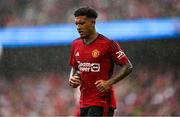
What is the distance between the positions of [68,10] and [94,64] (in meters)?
6.45

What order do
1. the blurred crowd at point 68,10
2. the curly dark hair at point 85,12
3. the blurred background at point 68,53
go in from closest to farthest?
the curly dark hair at point 85,12 → the blurred background at point 68,53 → the blurred crowd at point 68,10

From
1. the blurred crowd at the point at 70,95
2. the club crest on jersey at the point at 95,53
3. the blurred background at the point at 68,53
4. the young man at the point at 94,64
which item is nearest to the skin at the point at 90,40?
the young man at the point at 94,64

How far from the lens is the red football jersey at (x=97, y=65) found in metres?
5.89

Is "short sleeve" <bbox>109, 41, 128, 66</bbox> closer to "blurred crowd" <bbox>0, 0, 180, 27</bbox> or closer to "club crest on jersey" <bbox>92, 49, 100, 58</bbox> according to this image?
"club crest on jersey" <bbox>92, 49, 100, 58</bbox>

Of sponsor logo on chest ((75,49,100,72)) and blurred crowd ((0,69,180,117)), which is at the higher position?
sponsor logo on chest ((75,49,100,72))

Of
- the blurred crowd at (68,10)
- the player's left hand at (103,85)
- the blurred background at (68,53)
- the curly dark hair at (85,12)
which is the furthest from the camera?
the blurred crowd at (68,10)

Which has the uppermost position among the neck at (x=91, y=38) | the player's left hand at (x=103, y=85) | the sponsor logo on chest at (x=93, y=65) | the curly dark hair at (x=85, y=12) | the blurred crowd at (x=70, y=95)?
the curly dark hair at (x=85, y=12)

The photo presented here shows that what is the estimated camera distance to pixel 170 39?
1134 centimetres

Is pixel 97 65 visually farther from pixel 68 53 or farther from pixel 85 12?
pixel 68 53

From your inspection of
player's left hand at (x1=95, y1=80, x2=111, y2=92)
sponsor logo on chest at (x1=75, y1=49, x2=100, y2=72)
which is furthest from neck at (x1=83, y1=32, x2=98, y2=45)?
player's left hand at (x1=95, y1=80, x2=111, y2=92)

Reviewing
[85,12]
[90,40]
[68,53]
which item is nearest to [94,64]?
[90,40]

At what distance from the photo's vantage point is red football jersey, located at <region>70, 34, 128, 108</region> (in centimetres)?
589

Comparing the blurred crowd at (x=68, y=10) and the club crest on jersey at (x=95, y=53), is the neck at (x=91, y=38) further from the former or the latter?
the blurred crowd at (x=68, y=10)

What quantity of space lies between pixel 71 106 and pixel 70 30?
4.60 ft
